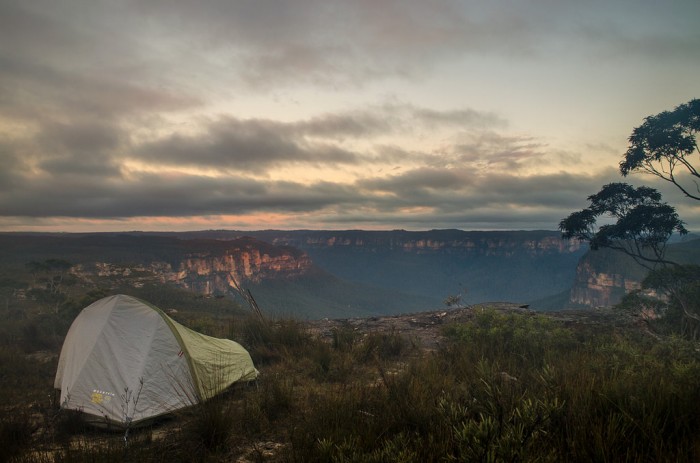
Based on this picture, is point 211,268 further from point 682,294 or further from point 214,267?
point 682,294

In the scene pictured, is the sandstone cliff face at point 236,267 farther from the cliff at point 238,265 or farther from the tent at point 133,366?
the tent at point 133,366

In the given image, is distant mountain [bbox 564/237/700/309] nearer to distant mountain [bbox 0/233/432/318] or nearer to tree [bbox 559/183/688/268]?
distant mountain [bbox 0/233/432/318]

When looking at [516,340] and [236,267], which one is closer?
[516,340]

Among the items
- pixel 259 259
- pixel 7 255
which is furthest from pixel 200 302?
pixel 259 259

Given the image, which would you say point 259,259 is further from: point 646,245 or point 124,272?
point 646,245

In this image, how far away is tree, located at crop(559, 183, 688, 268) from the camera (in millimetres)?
19922

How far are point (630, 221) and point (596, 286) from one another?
421 ft

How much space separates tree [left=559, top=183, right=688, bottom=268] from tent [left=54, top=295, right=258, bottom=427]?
21.8 meters

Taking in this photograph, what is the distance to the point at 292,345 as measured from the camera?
11.2 meters

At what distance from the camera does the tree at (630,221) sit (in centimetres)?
1992

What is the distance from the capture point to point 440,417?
3.97 meters

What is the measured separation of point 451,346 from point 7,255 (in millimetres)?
116376

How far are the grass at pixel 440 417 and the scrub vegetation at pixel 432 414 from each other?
20mm

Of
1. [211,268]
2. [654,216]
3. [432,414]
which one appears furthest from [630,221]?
[211,268]
